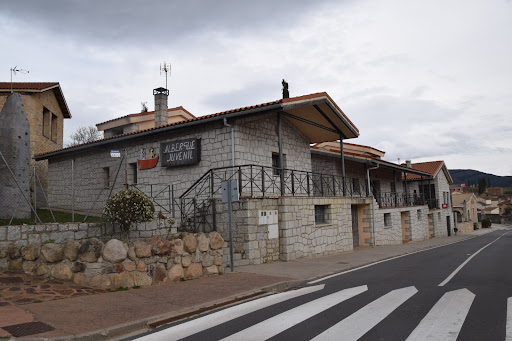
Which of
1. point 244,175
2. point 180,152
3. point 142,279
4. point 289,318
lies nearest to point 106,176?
point 180,152

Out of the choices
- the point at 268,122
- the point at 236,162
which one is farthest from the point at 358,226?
the point at 236,162

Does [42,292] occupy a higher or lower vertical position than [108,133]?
lower

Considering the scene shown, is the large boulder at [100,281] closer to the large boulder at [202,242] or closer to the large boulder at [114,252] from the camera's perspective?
the large boulder at [114,252]

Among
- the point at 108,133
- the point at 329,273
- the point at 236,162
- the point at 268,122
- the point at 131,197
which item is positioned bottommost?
the point at 329,273

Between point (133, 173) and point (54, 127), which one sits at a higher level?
point (54, 127)

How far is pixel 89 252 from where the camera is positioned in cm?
809

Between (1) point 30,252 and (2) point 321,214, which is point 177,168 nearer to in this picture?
(2) point 321,214

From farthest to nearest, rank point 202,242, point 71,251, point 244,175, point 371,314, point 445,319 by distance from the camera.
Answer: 1. point 244,175
2. point 202,242
3. point 71,251
4. point 371,314
5. point 445,319

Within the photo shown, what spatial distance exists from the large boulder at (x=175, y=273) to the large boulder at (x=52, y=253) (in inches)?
91.4

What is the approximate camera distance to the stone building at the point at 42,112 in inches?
771

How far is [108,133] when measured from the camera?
87.5 feet

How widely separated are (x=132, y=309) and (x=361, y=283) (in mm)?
5074

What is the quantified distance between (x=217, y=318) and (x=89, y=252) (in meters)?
3.52

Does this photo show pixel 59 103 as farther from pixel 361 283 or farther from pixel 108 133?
pixel 361 283
